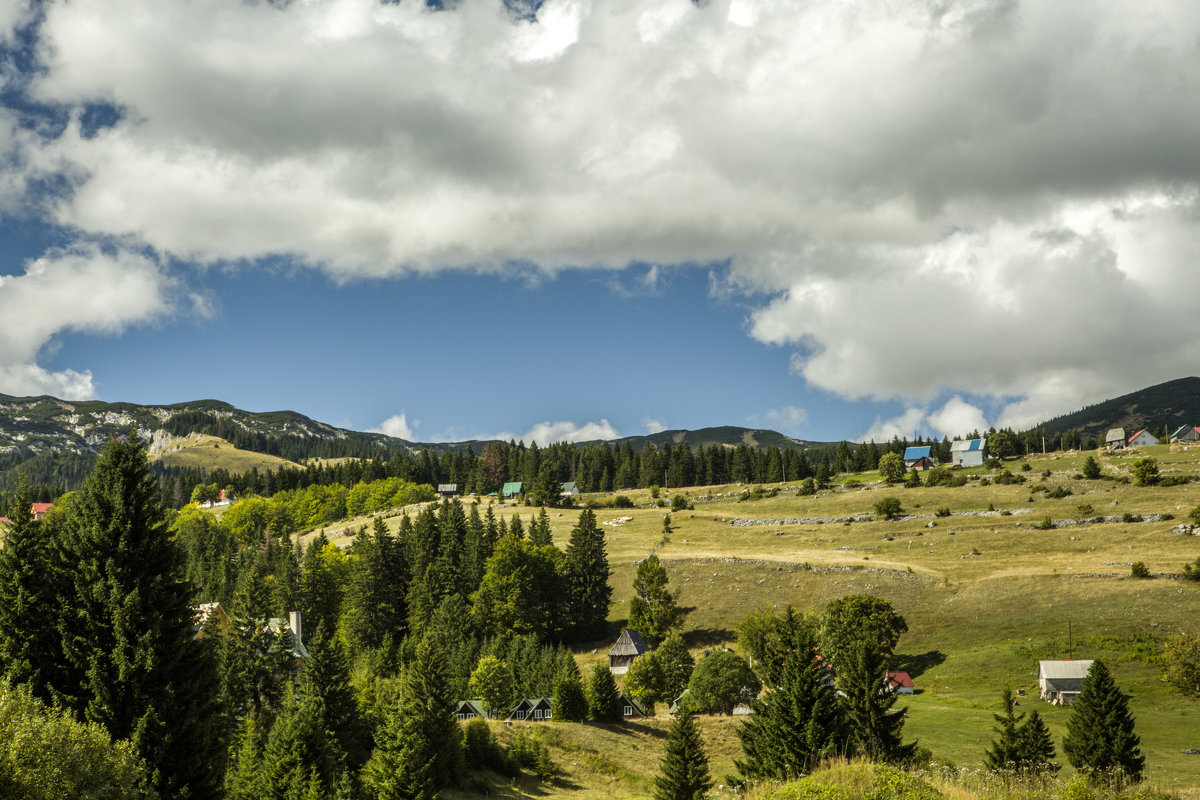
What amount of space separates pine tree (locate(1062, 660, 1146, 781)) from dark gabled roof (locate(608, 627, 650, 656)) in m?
51.9

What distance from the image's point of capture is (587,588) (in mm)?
101250

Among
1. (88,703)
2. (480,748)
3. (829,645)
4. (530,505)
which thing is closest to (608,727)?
(480,748)

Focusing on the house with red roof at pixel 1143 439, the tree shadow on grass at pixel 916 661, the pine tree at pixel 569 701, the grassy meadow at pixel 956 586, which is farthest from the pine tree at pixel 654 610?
the house with red roof at pixel 1143 439

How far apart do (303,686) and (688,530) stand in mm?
94297

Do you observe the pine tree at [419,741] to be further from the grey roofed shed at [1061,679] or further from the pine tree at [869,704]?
the grey roofed shed at [1061,679]

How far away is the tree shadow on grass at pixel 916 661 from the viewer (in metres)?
78.1

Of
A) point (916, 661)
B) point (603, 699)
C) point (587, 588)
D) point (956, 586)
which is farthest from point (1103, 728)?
point (587, 588)

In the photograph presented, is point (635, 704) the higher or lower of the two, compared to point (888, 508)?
lower

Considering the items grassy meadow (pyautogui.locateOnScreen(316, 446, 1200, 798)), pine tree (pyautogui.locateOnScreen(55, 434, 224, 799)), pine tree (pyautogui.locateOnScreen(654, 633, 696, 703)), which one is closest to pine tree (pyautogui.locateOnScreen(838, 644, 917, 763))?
grassy meadow (pyautogui.locateOnScreen(316, 446, 1200, 798))

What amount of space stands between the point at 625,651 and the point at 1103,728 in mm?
54565

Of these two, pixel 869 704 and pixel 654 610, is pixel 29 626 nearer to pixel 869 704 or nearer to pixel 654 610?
pixel 869 704

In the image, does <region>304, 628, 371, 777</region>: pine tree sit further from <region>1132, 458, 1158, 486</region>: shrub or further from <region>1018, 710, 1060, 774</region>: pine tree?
<region>1132, 458, 1158, 486</region>: shrub

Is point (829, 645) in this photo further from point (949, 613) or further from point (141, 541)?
point (141, 541)

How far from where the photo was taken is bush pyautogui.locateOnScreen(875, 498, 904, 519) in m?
133
